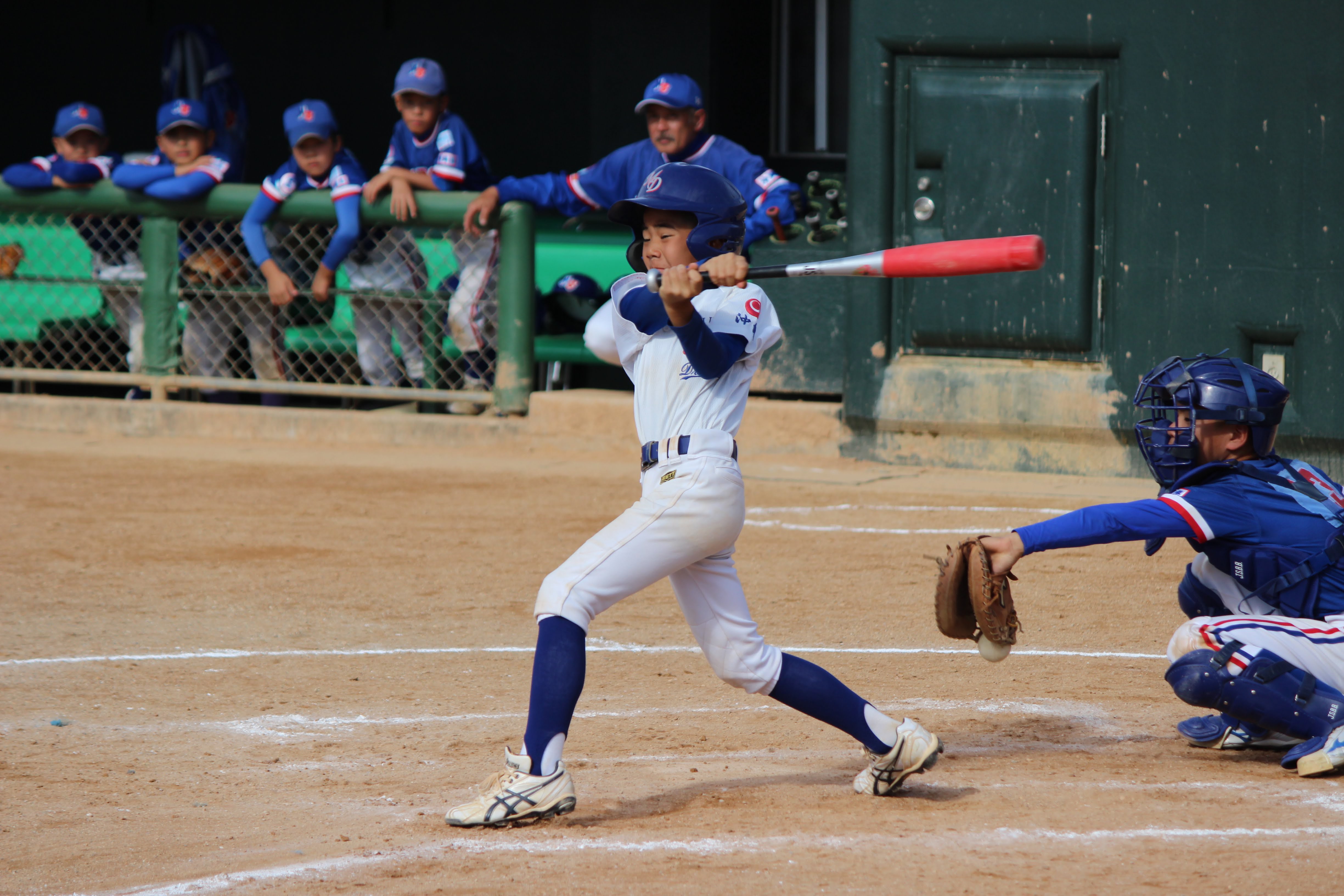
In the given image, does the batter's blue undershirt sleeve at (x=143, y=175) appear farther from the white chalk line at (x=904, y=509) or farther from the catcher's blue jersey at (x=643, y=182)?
the white chalk line at (x=904, y=509)

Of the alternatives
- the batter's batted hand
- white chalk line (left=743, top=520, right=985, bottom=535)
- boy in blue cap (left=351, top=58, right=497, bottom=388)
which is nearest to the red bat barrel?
white chalk line (left=743, top=520, right=985, bottom=535)

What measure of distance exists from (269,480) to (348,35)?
524 centimetres

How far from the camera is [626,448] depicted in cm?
849

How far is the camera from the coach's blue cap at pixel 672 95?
8078 millimetres

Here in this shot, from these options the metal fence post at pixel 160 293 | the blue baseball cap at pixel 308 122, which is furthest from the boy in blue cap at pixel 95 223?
the blue baseball cap at pixel 308 122

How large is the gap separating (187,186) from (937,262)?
6.51 m

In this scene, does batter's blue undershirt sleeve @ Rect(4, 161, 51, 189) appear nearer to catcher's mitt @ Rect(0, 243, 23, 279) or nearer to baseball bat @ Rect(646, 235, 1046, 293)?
catcher's mitt @ Rect(0, 243, 23, 279)

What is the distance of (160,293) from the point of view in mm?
9125

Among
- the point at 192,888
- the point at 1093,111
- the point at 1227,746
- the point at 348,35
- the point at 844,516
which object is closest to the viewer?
the point at 192,888

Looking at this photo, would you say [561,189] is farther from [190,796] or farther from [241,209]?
[190,796]

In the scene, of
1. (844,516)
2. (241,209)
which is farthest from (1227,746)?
(241,209)

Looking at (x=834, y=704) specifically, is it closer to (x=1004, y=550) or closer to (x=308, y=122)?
(x=1004, y=550)

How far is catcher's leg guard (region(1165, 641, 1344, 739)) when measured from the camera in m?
3.46

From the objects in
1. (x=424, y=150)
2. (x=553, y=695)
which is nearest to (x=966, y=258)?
(x=553, y=695)
